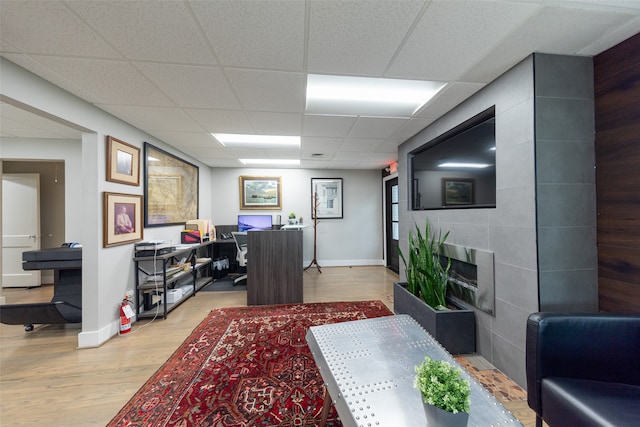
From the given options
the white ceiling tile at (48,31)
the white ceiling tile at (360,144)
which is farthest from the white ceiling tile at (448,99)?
the white ceiling tile at (48,31)

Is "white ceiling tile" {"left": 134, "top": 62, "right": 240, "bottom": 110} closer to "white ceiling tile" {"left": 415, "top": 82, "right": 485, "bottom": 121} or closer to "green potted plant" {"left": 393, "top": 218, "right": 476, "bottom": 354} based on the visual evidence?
"white ceiling tile" {"left": 415, "top": 82, "right": 485, "bottom": 121}

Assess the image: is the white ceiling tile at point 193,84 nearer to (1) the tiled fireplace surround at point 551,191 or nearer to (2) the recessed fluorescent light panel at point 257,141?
(2) the recessed fluorescent light panel at point 257,141

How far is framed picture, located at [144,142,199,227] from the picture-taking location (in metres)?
3.08

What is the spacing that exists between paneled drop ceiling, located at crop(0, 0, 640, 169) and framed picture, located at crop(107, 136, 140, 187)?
1.32ft

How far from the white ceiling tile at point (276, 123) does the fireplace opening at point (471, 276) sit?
223cm

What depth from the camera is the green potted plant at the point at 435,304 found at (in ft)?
6.79

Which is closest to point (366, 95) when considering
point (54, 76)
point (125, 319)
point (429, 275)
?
point (429, 275)

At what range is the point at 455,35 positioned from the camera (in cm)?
139

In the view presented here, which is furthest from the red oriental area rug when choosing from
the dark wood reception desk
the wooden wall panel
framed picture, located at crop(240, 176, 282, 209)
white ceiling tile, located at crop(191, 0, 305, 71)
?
framed picture, located at crop(240, 176, 282, 209)

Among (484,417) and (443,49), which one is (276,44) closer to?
(443,49)

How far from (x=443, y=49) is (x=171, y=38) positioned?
5.75 feet

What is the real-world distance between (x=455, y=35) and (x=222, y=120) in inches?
91.5

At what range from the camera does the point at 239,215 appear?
5258 mm

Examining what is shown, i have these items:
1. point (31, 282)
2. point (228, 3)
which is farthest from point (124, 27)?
point (31, 282)
